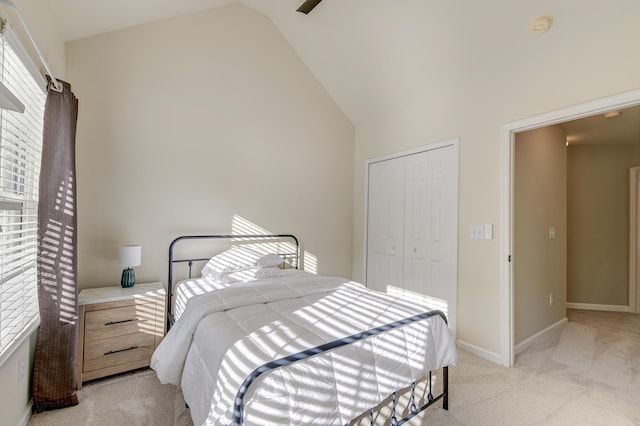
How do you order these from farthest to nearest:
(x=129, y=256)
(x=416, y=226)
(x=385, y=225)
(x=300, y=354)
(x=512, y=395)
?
(x=385, y=225)
(x=416, y=226)
(x=129, y=256)
(x=512, y=395)
(x=300, y=354)

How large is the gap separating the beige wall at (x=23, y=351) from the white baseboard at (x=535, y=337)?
13.1 ft

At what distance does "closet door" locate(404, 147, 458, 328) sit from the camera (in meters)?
3.27

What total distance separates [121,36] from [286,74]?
1867mm

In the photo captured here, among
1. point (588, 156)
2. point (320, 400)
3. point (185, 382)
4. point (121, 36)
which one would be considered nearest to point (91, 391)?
point (185, 382)

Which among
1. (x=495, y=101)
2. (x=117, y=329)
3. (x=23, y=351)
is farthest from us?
(x=495, y=101)

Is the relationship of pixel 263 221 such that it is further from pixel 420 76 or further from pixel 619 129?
pixel 619 129

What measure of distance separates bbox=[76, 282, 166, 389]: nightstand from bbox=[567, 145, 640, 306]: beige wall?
5.92m

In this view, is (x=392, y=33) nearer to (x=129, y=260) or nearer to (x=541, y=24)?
(x=541, y=24)

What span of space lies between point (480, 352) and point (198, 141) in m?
3.69

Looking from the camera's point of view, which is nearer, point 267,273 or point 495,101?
point 495,101

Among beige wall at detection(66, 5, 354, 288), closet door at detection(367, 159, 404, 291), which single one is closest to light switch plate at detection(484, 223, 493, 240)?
closet door at detection(367, 159, 404, 291)

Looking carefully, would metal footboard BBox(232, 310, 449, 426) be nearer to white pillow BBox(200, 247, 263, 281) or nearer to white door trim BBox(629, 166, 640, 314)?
white pillow BBox(200, 247, 263, 281)

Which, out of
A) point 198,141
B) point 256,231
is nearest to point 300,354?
point 256,231

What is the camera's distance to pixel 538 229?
3438mm
